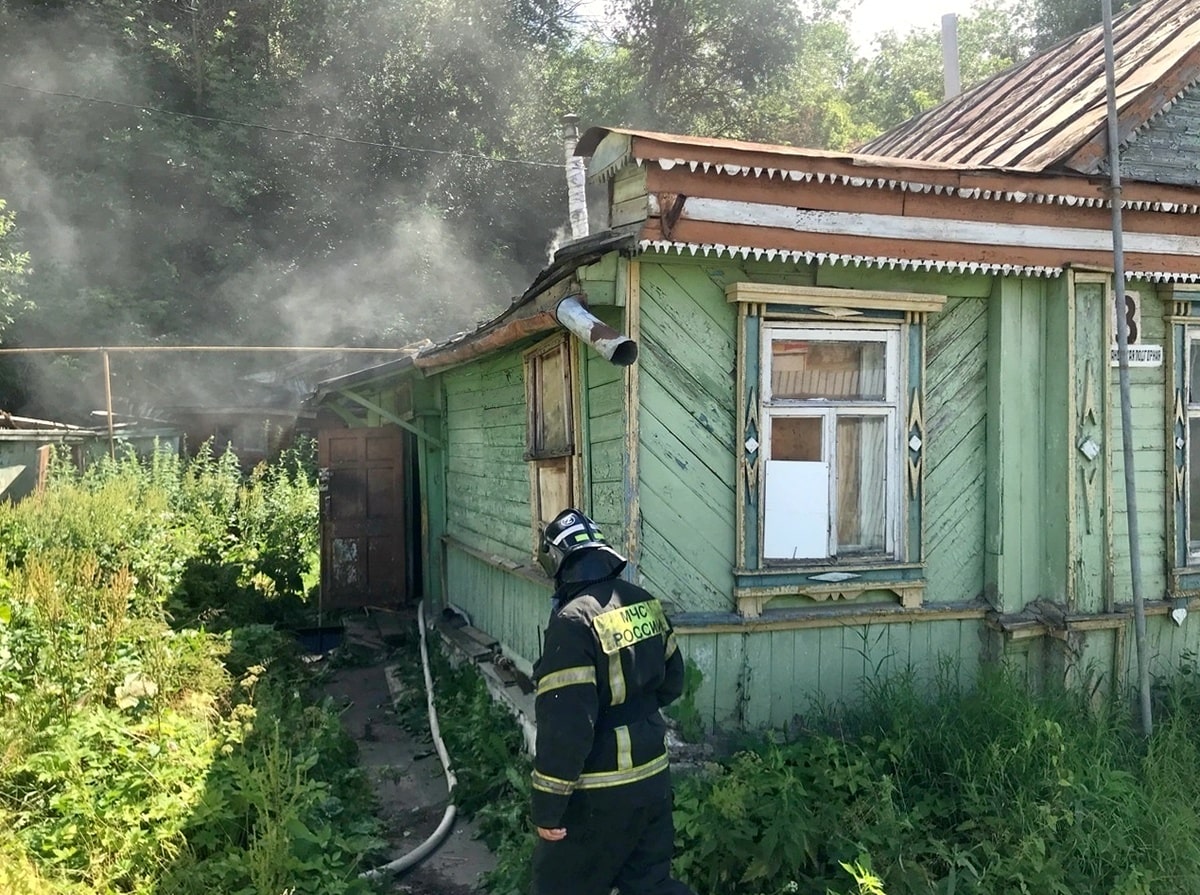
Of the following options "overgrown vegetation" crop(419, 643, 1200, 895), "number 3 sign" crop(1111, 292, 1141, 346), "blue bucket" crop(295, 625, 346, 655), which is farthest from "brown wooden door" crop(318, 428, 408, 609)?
"number 3 sign" crop(1111, 292, 1141, 346)

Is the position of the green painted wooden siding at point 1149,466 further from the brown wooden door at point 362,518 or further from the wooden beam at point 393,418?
the brown wooden door at point 362,518

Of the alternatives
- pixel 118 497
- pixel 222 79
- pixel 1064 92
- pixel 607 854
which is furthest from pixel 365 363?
pixel 607 854

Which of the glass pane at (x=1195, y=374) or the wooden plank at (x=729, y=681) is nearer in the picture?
the wooden plank at (x=729, y=681)

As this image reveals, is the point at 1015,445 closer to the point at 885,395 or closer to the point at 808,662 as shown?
the point at 885,395

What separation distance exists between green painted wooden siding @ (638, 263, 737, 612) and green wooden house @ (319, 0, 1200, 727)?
0.01 m

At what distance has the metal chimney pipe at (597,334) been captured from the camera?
4.41 metres

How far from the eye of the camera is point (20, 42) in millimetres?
23438

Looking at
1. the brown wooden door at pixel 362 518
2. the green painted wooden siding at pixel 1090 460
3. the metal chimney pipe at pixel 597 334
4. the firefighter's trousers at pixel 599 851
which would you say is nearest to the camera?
the firefighter's trousers at pixel 599 851

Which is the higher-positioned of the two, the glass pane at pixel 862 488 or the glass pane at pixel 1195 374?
the glass pane at pixel 1195 374

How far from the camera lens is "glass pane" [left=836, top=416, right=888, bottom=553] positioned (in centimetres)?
554

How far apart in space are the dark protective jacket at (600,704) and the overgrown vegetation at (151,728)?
1636 mm

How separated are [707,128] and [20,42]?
63.5 feet

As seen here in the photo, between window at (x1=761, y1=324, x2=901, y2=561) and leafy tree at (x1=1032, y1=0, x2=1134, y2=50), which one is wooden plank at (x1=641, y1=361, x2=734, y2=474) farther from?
leafy tree at (x1=1032, y1=0, x2=1134, y2=50)

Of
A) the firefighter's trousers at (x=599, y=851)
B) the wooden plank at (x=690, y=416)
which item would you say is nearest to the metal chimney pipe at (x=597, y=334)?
the wooden plank at (x=690, y=416)
